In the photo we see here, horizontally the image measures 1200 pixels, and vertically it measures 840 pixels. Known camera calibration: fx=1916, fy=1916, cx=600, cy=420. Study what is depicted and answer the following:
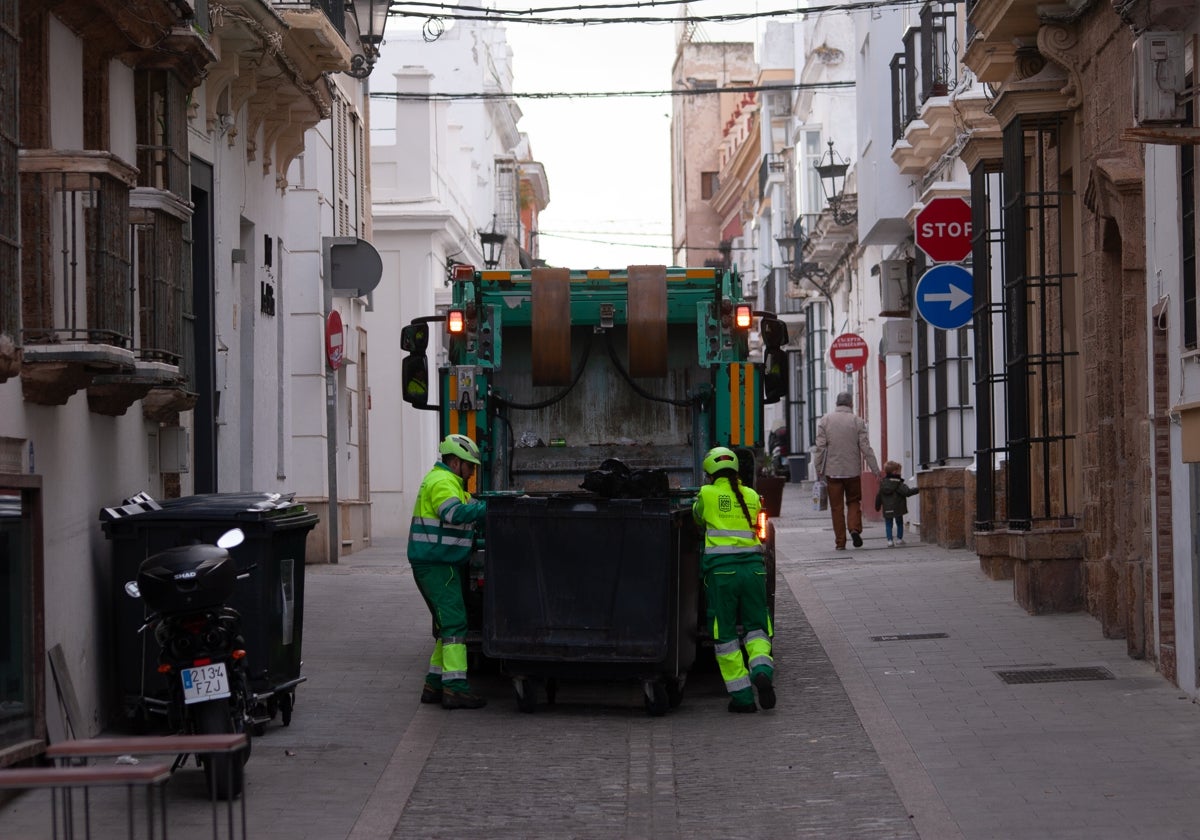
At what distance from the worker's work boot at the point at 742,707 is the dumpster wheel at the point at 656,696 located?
42 cm

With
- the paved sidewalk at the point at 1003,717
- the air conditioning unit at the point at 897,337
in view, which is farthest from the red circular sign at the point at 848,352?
the paved sidewalk at the point at 1003,717

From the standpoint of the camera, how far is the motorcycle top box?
354 inches

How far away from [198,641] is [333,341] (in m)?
12.1

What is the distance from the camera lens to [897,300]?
26000 mm

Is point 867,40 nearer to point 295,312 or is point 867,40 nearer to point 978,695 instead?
point 295,312

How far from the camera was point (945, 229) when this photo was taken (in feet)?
59.2

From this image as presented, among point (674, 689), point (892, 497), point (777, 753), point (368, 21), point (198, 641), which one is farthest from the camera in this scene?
point (892, 497)

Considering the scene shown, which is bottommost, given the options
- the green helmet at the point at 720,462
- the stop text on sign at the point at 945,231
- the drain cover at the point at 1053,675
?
the drain cover at the point at 1053,675

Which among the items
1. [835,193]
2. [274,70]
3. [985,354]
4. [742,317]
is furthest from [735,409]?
[835,193]

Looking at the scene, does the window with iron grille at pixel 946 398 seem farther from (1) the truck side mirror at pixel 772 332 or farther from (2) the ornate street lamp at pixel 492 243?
(2) the ornate street lamp at pixel 492 243

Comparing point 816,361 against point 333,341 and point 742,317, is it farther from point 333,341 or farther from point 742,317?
point 742,317

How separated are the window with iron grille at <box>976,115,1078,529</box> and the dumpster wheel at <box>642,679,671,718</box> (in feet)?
→ 15.1

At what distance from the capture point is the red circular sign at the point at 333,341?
20891mm

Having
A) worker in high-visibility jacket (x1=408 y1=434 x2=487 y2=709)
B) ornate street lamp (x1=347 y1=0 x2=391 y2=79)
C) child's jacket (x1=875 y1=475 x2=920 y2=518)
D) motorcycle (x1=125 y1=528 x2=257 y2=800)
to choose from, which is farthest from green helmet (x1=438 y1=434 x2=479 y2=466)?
child's jacket (x1=875 y1=475 x2=920 y2=518)
